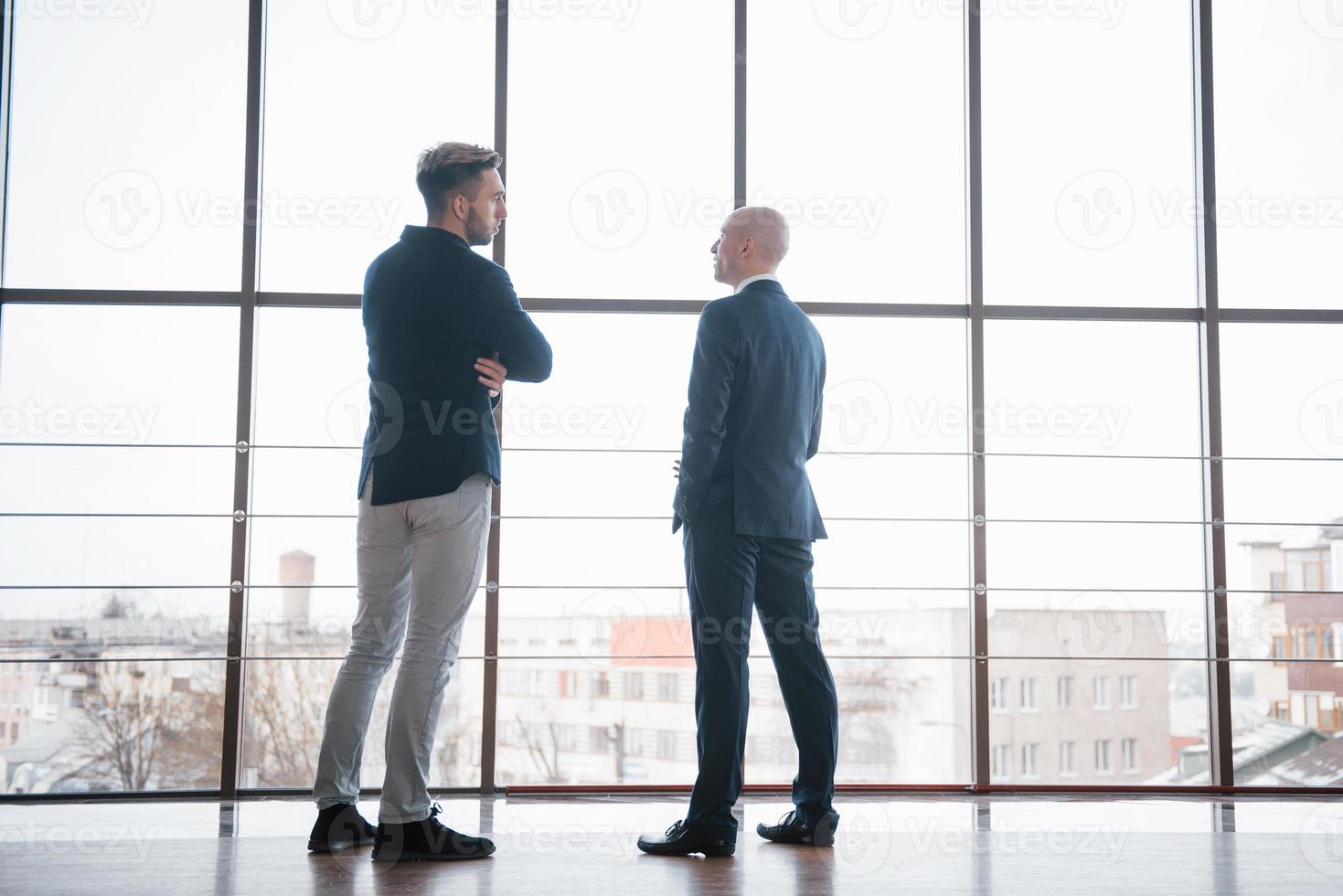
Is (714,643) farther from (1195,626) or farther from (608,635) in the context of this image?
(1195,626)

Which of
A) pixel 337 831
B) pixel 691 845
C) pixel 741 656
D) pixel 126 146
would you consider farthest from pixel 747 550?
pixel 126 146

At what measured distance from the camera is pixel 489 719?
8.93 feet

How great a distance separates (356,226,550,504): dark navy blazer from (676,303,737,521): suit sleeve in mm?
292

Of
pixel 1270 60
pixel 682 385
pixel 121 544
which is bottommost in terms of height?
pixel 121 544

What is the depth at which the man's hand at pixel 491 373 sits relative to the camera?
6.03 feet

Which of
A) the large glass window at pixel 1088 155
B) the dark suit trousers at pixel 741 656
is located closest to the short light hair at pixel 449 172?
the dark suit trousers at pixel 741 656

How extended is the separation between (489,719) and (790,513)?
1.23 m

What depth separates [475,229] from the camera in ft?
6.39

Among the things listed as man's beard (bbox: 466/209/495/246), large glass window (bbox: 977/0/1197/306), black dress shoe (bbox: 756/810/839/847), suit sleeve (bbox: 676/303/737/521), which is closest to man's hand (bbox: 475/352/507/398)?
man's beard (bbox: 466/209/495/246)

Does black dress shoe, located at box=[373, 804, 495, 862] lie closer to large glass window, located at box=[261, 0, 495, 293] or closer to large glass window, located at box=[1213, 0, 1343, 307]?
large glass window, located at box=[261, 0, 495, 293]

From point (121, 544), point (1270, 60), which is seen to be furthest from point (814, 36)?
point (121, 544)

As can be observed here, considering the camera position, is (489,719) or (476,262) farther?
(489,719)

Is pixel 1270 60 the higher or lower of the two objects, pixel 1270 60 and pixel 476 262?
the higher

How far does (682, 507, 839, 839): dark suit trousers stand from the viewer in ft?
6.01
